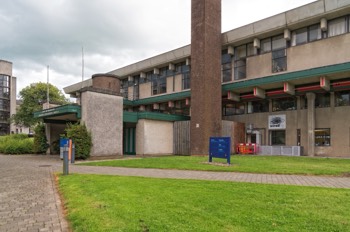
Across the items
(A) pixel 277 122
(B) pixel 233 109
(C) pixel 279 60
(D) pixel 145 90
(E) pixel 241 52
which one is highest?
(E) pixel 241 52

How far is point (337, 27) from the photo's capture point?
20.9m

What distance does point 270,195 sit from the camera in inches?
245

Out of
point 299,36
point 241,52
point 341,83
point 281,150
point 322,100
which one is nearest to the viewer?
point 341,83

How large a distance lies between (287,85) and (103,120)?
14459 mm

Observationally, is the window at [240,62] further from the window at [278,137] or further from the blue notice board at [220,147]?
the blue notice board at [220,147]

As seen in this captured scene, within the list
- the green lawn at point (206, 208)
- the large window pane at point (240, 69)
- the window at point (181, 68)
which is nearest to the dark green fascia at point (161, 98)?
the window at point (181, 68)

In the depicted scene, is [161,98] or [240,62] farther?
[161,98]

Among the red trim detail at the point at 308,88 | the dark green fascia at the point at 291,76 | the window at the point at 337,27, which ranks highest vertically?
the window at the point at 337,27

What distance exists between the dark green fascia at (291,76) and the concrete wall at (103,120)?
10.5 m

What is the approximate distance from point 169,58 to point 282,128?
1454 cm

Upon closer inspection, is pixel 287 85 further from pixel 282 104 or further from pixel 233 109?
pixel 233 109

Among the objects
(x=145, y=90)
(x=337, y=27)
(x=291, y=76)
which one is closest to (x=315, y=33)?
(x=337, y=27)

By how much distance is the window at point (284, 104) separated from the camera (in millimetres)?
23595

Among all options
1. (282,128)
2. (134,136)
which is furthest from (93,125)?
A: (282,128)
